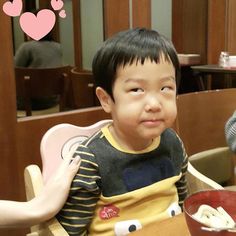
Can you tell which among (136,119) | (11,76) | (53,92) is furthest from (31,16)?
(136,119)

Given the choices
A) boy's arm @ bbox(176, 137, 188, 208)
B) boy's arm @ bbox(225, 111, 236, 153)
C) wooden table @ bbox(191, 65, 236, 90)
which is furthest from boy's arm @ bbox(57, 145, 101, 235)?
wooden table @ bbox(191, 65, 236, 90)

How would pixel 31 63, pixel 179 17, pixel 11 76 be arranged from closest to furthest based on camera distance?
pixel 11 76 < pixel 31 63 < pixel 179 17

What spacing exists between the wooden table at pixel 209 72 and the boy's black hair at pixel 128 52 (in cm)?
198

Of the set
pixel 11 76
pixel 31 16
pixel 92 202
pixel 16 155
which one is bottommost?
pixel 16 155

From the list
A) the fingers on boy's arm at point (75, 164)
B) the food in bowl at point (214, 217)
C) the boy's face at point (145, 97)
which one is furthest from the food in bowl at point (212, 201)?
the fingers on boy's arm at point (75, 164)

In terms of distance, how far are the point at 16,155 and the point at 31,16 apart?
63cm

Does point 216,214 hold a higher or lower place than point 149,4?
lower

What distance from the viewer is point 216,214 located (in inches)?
29.8

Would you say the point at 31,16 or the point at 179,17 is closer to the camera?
the point at 31,16

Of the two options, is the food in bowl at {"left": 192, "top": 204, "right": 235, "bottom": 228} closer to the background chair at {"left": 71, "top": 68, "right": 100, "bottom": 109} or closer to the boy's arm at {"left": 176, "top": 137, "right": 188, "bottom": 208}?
the boy's arm at {"left": 176, "top": 137, "right": 188, "bottom": 208}

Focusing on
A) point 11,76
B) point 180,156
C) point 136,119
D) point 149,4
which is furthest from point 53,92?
point 136,119

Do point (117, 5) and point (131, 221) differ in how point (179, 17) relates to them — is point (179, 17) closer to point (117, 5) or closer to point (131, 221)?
point (117, 5)

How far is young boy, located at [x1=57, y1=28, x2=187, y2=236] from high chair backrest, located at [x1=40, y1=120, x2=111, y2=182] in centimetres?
20

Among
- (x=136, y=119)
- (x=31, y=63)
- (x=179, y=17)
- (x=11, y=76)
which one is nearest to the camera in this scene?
(x=136, y=119)
